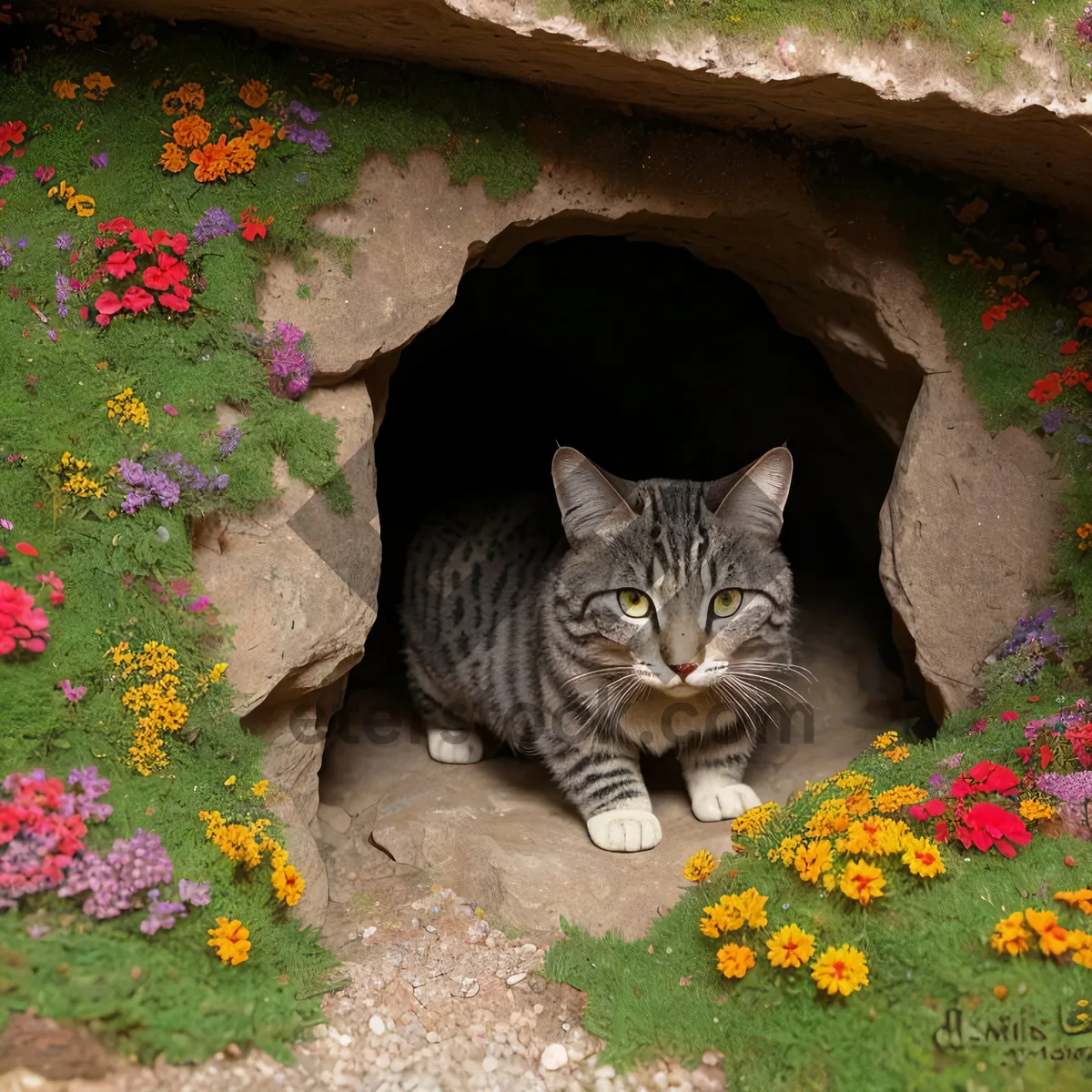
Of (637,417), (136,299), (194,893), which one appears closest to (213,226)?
(136,299)

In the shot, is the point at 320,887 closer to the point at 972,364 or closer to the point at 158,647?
the point at 158,647

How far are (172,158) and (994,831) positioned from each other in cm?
279

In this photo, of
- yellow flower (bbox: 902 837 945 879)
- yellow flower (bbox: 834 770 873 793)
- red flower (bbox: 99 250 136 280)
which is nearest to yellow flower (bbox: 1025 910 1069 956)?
yellow flower (bbox: 902 837 945 879)

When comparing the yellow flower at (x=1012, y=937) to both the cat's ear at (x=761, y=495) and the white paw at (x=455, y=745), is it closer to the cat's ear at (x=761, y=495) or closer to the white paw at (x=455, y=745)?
the cat's ear at (x=761, y=495)

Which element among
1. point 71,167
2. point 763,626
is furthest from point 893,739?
point 71,167

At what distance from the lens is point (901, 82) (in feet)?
9.14

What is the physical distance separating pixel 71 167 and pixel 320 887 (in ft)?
7.01

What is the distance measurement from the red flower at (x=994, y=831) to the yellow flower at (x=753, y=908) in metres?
0.51

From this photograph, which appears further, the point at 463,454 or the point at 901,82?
the point at 463,454

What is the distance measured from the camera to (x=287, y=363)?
2916mm

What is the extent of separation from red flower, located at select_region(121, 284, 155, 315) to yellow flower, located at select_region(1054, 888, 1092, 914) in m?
2.67

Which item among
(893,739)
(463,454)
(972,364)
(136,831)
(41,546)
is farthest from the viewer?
(463,454)

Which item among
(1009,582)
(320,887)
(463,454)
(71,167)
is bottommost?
(320,887)

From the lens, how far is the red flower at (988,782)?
8.42 ft
